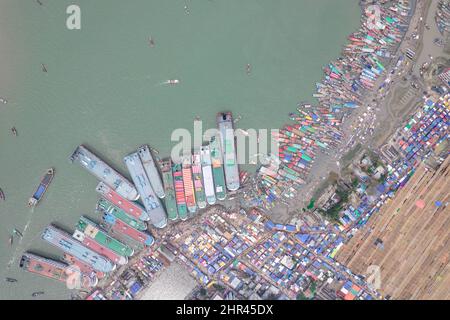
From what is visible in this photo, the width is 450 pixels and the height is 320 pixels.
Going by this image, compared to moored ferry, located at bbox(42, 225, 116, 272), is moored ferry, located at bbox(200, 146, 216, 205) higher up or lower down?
higher up

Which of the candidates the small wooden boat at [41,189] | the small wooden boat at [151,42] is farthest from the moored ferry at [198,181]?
the small wooden boat at [41,189]

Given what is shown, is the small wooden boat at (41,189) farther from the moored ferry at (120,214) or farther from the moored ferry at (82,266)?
the moored ferry at (82,266)

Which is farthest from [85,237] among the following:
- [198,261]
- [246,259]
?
[246,259]

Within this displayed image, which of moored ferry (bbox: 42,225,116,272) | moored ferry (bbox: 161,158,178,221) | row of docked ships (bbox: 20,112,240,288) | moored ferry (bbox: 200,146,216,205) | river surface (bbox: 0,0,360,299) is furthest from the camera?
river surface (bbox: 0,0,360,299)

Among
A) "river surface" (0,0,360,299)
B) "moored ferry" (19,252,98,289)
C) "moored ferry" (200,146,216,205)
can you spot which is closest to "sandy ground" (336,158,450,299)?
"moored ferry" (200,146,216,205)

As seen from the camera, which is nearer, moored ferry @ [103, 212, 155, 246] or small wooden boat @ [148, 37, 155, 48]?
moored ferry @ [103, 212, 155, 246]

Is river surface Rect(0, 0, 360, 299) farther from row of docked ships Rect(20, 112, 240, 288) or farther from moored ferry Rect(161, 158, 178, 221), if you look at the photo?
moored ferry Rect(161, 158, 178, 221)

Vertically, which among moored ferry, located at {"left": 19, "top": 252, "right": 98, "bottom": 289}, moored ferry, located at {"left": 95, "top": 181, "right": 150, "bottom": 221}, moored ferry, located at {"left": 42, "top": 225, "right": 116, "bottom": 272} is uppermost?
moored ferry, located at {"left": 95, "top": 181, "right": 150, "bottom": 221}
